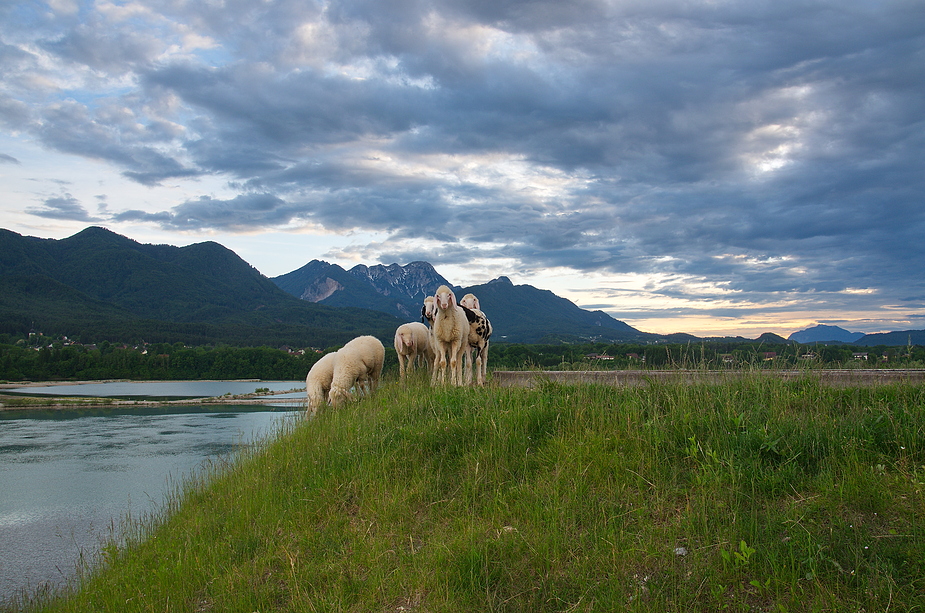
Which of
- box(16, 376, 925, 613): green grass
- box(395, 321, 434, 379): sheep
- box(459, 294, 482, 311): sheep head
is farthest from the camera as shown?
box(395, 321, 434, 379): sheep

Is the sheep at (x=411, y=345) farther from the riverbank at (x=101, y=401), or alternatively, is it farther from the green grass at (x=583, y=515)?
the riverbank at (x=101, y=401)

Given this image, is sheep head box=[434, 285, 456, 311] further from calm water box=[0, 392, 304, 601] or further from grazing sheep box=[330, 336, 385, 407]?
calm water box=[0, 392, 304, 601]

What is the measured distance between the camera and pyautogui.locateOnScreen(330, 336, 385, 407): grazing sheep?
15.3 metres

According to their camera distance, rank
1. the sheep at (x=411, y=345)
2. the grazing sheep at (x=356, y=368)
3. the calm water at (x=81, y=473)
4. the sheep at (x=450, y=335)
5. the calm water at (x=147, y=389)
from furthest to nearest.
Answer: the calm water at (x=147, y=389) < the calm water at (x=81, y=473) < the sheep at (x=411, y=345) < the grazing sheep at (x=356, y=368) < the sheep at (x=450, y=335)

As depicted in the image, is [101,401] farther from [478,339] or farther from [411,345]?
[478,339]

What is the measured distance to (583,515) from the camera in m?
5.84

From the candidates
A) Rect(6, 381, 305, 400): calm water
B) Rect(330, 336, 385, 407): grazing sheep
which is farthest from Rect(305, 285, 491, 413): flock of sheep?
Rect(6, 381, 305, 400): calm water

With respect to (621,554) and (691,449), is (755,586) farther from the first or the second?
(691,449)

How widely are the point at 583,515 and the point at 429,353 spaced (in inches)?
468

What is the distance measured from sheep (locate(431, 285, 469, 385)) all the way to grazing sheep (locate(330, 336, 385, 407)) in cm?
322

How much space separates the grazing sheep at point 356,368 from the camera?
1531 cm

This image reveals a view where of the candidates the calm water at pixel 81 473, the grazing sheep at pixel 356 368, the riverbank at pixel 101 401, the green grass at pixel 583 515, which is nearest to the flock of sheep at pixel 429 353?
the grazing sheep at pixel 356 368

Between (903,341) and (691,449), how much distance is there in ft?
22.5

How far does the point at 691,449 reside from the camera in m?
6.42
